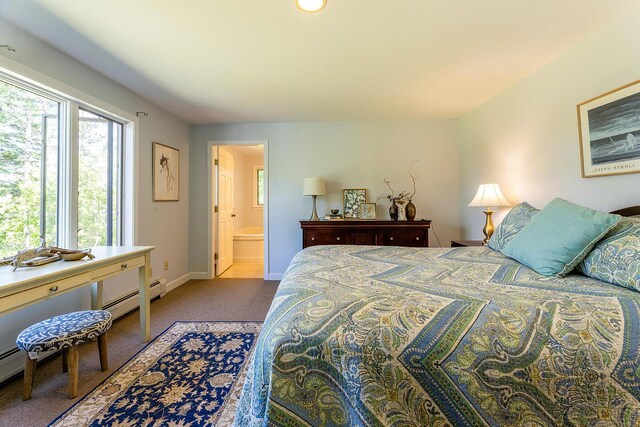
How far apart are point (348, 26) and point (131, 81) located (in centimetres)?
218

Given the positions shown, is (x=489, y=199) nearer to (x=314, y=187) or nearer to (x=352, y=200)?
(x=352, y=200)

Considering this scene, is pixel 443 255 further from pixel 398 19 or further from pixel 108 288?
pixel 108 288

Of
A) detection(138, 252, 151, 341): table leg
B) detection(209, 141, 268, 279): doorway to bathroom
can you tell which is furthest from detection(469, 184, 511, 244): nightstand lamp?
detection(138, 252, 151, 341): table leg

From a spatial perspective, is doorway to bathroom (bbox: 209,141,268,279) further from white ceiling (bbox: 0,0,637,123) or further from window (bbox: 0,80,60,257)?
window (bbox: 0,80,60,257)

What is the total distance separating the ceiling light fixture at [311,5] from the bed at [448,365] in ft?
5.50

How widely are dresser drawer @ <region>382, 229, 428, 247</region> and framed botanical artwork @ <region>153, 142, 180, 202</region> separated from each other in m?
2.82

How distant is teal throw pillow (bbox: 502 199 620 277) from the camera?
128 centimetres

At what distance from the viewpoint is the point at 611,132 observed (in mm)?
1739

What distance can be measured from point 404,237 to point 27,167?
3.56m

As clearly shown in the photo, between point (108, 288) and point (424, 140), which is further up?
point (424, 140)

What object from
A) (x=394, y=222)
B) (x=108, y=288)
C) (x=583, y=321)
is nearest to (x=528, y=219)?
(x=583, y=321)

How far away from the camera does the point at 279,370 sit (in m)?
0.77

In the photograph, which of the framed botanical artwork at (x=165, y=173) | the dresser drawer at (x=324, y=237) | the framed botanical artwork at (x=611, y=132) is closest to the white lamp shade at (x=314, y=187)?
the dresser drawer at (x=324, y=237)

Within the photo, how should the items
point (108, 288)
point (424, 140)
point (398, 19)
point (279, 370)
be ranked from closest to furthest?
point (279, 370), point (398, 19), point (108, 288), point (424, 140)
